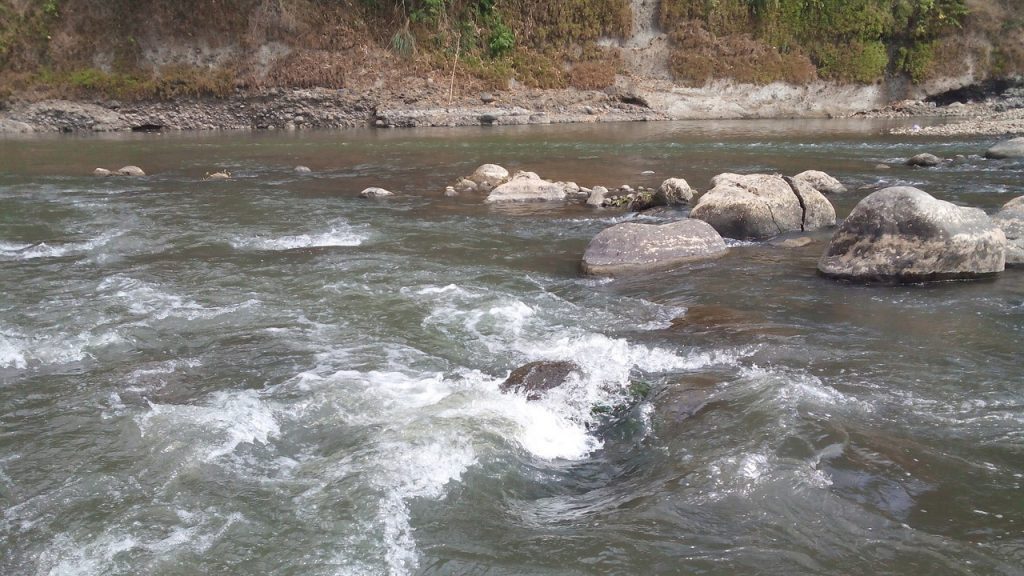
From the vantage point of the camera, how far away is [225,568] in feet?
11.5

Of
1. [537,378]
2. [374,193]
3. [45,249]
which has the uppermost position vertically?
[374,193]

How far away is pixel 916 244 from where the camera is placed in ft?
25.6

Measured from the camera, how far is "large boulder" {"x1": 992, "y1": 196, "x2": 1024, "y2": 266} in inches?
326

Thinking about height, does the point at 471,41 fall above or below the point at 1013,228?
above

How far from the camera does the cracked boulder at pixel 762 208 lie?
10109mm

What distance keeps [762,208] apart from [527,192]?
191 inches

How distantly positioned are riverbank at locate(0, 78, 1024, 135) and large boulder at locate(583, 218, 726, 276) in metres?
23.2

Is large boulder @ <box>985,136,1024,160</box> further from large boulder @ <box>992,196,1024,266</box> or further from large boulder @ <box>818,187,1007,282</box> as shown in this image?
large boulder @ <box>818,187,1007,282</box>

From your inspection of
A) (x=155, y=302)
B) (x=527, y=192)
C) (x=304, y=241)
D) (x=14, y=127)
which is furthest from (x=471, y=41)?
(x=155, y=302)

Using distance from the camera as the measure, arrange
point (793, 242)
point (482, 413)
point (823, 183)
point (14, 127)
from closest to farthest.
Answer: point (482, 413) → point (793, 242) → point (823, 183) → point (14, 127)

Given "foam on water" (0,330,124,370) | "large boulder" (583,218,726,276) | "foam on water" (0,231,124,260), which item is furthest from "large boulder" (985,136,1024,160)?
"foam on water" (0,231,124,260)

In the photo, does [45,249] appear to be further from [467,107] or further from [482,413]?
[467,107]

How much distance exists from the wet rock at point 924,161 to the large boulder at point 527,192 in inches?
308

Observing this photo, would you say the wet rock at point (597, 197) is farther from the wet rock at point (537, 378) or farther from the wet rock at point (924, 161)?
the wet rock at point (537, 378)
